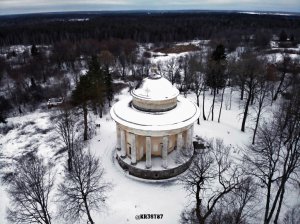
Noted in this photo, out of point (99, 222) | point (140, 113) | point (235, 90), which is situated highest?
point (140, 113)

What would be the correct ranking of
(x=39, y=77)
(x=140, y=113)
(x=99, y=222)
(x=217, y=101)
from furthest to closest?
(x=39, y=77) → (x=217, y=101) → (x=140, y=113) → (x=99, y=222)

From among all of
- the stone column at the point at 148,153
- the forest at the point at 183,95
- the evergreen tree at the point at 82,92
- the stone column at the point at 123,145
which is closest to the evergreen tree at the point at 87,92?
the evergreen tree at the point at 82,92

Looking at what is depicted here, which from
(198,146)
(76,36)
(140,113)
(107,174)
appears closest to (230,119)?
(198,146)

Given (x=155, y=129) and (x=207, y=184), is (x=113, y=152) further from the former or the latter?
(x=207, y=184)

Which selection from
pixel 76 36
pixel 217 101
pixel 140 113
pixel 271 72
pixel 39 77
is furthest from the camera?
pixel 76 36

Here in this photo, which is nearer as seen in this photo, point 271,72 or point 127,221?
point 127,221

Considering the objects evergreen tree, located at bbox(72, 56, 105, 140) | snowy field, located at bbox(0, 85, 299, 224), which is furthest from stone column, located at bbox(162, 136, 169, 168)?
evergreen tree, located at bbox(72, 56, 105, 140)

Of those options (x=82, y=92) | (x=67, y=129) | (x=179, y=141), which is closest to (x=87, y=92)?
(x=82, y=92)

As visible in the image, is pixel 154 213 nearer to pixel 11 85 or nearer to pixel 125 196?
pixel 125 196
